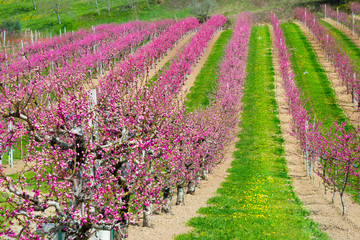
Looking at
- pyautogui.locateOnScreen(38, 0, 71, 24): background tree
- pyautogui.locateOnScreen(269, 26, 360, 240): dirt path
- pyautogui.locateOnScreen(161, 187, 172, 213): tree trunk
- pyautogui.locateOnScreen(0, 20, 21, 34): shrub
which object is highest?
pyautogui.locateOnScreen(38, 0, 71, 24): background tree

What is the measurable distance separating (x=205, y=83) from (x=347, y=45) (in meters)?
22.9

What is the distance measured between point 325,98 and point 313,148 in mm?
18988

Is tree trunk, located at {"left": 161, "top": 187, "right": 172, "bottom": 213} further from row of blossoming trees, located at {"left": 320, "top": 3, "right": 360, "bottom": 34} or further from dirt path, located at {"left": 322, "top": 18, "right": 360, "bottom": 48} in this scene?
row of blossoming trees, located at {"left": 320, "top": 3, "right": 360, "bottom": 34}

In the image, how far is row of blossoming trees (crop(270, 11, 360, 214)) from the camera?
21.5 meters

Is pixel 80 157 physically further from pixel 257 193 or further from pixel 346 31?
pixel 346 31

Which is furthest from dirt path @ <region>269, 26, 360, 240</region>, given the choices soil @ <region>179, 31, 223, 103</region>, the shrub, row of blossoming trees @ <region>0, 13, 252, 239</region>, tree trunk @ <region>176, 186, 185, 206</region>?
the shrub

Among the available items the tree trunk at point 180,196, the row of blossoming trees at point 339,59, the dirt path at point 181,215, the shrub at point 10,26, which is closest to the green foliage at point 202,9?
the row of blossoming trees at point 339,59

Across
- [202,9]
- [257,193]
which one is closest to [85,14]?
[202,9]

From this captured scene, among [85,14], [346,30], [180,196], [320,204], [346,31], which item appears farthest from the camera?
[85,14]

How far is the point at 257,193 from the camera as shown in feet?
85.2

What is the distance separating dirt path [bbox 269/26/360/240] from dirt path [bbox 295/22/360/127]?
6.71 metres

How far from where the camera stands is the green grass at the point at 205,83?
4650 cm

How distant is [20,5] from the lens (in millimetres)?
122000

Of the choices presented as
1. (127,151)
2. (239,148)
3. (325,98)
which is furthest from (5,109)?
(325,98)
